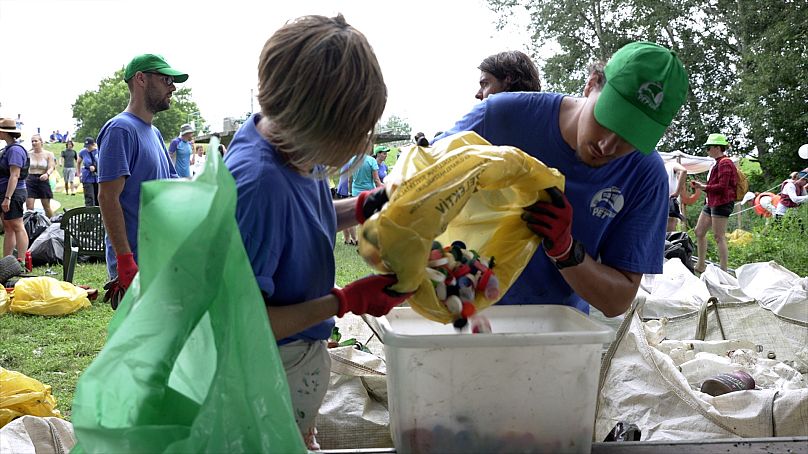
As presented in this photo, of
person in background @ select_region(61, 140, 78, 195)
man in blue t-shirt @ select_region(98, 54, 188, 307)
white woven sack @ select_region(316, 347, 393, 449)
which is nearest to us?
white woven sack @ select_region(316, 347, 393, 449)

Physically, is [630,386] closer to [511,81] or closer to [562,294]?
[562,294]

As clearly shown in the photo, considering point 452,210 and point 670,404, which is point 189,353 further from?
point 670,404

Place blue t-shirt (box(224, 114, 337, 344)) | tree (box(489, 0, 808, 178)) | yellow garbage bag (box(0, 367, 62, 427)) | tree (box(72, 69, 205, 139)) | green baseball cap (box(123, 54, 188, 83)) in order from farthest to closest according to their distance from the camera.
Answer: tree (box(72, 69, 205, 139)), tree (box(489, 0, 808, 178)), green baseball cap (box(123, 54, 188, 83)), yellow garbage bag (box(0, 367, 62, 427)), blue t-shirt (box(224, 114, 337, 344))

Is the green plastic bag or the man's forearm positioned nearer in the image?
the green plastic bag

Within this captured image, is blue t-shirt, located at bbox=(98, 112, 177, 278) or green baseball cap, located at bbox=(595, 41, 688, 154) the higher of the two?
green baseball cap, located at bbox=(595, 41, 688, 154)

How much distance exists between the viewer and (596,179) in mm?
2039

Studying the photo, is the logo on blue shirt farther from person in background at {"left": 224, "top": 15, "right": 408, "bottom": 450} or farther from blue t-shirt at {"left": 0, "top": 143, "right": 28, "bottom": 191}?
blue t-shirt at {"left": 0, "top": 143, "right": 28, "bottom": 191}

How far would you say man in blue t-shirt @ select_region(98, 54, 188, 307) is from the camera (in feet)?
11.8

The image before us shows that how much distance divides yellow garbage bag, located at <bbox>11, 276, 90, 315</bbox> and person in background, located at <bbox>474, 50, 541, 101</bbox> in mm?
4068

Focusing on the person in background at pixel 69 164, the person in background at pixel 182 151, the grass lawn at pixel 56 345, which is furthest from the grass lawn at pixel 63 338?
the person in background at pixel 69 164

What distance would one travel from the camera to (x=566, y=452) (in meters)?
1.44

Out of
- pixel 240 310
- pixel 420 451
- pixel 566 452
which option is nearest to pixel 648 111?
pixel 566 452

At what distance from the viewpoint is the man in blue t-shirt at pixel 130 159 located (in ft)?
11.8

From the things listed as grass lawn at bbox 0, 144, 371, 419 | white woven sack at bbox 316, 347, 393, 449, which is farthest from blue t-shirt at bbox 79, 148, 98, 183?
white woven sack at bbox 316, 347, 393, 449
